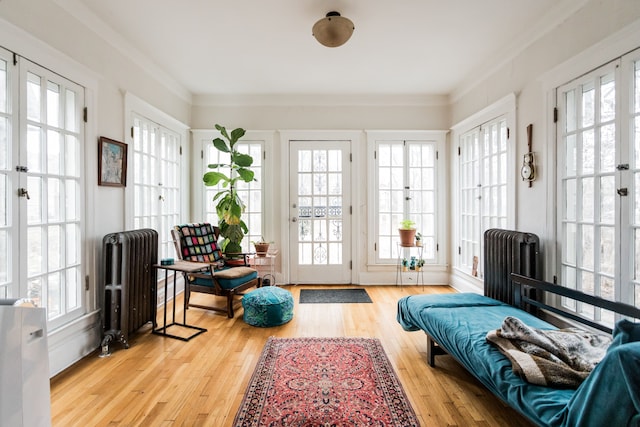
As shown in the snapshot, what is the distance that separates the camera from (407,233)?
4.45 meters

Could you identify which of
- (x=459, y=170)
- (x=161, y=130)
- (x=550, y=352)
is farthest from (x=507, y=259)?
(x=161, y=130)

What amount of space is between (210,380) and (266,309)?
99 cm

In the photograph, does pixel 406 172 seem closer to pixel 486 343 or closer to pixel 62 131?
pixel 486 343

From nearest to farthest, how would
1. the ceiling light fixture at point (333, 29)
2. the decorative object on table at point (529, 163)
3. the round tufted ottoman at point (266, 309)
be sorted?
1. the ceiling light fixture at point (333, 29)
2. the decorative object on table at point (529, 163)
3. the round tufted ottoman at point (266, 309)

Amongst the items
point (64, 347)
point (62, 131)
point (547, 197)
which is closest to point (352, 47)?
point (547, 197)

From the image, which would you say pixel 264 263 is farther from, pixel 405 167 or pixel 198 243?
pixel 405 167

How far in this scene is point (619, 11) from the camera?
2098 millimetres

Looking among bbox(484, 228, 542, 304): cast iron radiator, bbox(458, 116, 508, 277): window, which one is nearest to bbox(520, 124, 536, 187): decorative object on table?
bbox(458, 116, 508, 277): window

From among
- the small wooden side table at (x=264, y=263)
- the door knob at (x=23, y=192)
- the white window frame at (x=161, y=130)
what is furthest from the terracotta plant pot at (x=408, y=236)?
the door knob at (x=23, y=192)

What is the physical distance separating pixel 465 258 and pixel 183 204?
155 inches

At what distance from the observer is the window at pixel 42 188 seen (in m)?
2.01

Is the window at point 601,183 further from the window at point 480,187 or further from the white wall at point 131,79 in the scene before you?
the window at point 480,187

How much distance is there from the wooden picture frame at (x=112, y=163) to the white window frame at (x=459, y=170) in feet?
12.6

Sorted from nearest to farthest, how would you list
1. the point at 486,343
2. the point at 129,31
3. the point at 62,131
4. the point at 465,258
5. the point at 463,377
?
1. the point at 486,343
2. the point at 463,377
3. the point at 62,131
4. the point at 129,31
5. the point at 465,258
